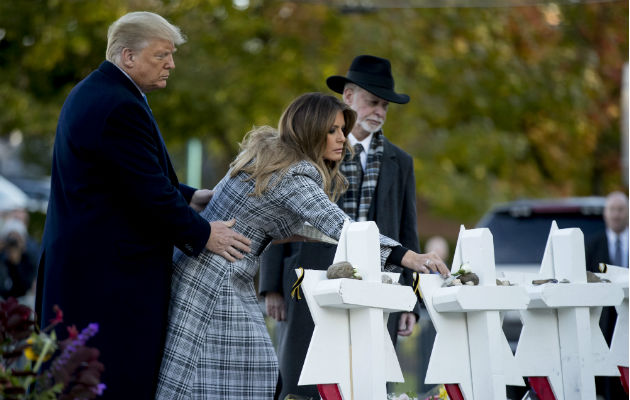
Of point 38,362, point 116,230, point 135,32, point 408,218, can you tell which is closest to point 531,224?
point 408,218

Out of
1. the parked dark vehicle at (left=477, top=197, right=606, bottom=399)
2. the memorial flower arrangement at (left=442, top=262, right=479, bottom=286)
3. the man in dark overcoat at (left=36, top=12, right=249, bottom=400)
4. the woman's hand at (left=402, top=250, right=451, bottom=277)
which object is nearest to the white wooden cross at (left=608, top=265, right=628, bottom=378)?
the memorial flower arrangement at (left=442, top=262, right=479, bottom=286)

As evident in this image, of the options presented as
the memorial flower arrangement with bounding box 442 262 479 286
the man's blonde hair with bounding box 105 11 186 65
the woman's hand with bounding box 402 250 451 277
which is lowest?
the memorial flower arrangement with bounding box 442 262 479 286

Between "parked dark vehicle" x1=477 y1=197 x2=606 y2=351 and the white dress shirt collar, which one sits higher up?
"parked dark vehicle" x1=477 y1=197 x2=606 y2=351

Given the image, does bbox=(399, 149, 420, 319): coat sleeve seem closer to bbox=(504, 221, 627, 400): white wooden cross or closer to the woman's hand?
bbox=(504, 221, 627, 400): white wooden cross

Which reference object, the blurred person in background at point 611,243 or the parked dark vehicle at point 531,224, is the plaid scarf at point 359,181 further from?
the parked dark vehicle at point 531,224

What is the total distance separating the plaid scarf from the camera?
5.13 m

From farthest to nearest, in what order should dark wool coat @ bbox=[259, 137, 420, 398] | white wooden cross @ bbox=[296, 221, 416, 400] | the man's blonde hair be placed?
dark wool coat @ bbox=[259, 137, 420, 398], the man's blonde hair, white wooden cross @ bbox=[296, 221, 416, 400]

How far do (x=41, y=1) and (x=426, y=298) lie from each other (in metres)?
10.9

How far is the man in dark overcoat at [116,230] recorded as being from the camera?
369cm

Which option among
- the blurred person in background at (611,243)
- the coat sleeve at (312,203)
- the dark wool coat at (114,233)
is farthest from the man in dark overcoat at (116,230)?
the blurred person in background at (611,243)

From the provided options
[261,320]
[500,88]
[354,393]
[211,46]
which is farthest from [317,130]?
[500,88]

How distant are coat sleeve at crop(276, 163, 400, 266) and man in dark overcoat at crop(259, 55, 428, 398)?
3.41ft

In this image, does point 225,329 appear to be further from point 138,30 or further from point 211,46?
point 211,46

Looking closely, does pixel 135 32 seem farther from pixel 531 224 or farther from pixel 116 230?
pixel 531 224
